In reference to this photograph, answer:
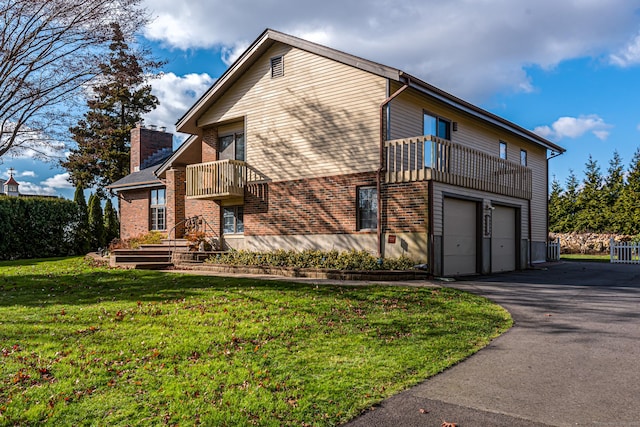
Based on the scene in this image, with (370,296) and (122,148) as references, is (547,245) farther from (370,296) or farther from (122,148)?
(122,148)

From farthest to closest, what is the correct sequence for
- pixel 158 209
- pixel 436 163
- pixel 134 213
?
pixel 134 213, pixel 158 209, pixel 436 163

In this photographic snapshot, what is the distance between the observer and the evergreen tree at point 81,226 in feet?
91.4

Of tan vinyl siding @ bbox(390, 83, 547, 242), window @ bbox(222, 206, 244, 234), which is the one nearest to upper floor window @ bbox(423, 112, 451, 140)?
tan vinyl siding @ bbox(390, 83, 547, 242)

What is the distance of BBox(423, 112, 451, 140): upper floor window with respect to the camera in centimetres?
1695

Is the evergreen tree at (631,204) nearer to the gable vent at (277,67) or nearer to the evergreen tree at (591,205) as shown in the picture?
the evergreen tree at (591,205)

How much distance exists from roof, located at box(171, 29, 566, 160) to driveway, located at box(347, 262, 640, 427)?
8180 millimetres

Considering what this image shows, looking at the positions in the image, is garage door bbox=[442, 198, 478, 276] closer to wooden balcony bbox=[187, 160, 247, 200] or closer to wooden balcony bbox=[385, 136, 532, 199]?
wooden balcony bbox=[385, 136, 532, 199]

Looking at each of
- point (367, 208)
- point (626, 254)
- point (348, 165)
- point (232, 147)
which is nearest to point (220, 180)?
point (232, 147)

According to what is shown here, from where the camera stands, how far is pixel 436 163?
14.4 metres

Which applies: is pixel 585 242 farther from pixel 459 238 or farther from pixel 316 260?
pixel 316 260

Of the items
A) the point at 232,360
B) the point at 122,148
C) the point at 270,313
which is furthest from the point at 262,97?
the point at 122,148

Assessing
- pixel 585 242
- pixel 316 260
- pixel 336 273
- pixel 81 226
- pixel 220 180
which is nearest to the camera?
pixel 336 273

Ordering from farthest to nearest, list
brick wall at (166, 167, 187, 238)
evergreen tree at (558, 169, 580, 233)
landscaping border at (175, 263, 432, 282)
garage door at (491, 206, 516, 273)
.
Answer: evergreen tree at (558, 169, 580, 233) < brick wall at (166, 167, 187, 238) < garage door at (491, 206, 516, 273) < landscaping border at (175, 263, 432, 282)

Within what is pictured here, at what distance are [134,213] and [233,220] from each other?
369 inches
